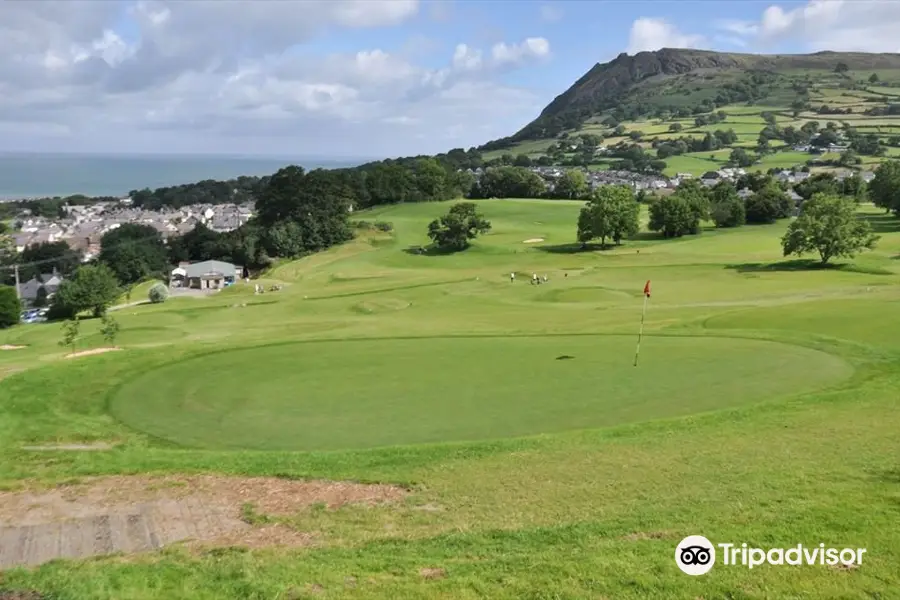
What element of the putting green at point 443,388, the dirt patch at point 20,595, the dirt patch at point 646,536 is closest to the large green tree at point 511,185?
the putting green at point 443,388

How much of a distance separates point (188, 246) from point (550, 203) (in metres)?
57.0

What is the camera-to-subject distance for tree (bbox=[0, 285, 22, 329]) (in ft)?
185

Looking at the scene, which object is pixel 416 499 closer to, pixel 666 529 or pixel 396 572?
pixel 396 572

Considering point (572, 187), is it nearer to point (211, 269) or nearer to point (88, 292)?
point (211, 269)

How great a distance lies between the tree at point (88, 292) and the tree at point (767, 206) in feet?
250

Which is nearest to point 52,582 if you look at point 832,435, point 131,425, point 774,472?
point 131,425

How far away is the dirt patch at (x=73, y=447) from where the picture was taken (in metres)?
17.5

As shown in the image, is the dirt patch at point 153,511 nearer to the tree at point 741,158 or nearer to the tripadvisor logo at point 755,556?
the tripadvisor logo at point 755,556

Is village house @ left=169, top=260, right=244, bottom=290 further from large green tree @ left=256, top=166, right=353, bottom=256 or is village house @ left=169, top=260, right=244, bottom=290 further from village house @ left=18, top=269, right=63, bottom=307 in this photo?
village house @ left=18, top=269, right=63, bottom=307

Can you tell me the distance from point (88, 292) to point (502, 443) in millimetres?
48954

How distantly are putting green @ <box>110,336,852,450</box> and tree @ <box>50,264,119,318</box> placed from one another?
3440 cm

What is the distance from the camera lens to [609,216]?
7388 cm

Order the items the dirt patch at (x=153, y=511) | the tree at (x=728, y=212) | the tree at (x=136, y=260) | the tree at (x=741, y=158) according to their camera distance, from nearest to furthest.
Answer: the dirt patch at (x=153, y=511)
the tree at (x=728, y=212)
the tree at (x=136, y=260)
the tree at (x=741, y=158)

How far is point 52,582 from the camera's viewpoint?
9453mm
